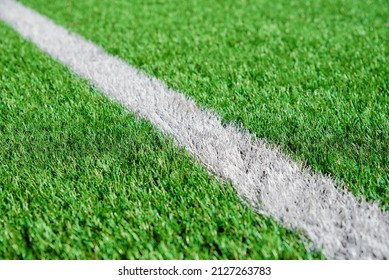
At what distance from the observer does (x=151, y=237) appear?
1.72 meters

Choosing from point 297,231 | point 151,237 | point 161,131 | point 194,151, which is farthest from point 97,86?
point 297,231

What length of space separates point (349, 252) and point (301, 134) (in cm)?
80

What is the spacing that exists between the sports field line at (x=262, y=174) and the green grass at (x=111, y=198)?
0.25 ft

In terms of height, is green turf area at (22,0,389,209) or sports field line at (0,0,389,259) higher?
green turf area at (22,0,389,209)

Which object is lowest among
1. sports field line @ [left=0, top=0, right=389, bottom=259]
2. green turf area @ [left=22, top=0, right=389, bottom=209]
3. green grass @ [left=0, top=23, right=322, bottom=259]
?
green grass @ [left=0, top=23, right=322, bottom=259]

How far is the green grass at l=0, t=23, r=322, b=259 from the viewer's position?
1679mm

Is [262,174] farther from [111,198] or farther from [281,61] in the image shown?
[281,61]

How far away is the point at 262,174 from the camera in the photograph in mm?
2047

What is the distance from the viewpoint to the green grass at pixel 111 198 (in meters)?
1.68

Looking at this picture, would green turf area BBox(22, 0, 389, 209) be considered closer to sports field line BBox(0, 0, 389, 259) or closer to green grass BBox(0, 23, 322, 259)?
sports field line BBox(0, 0, 389, 259)

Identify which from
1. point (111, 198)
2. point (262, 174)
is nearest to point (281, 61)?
point (262, 174)

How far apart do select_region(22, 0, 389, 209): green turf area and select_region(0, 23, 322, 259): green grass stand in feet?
1.53

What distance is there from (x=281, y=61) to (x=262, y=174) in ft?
5.11

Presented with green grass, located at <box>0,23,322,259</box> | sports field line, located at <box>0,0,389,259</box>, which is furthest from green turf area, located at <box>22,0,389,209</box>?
green grass, located at <box>0,23,322,259</box>
